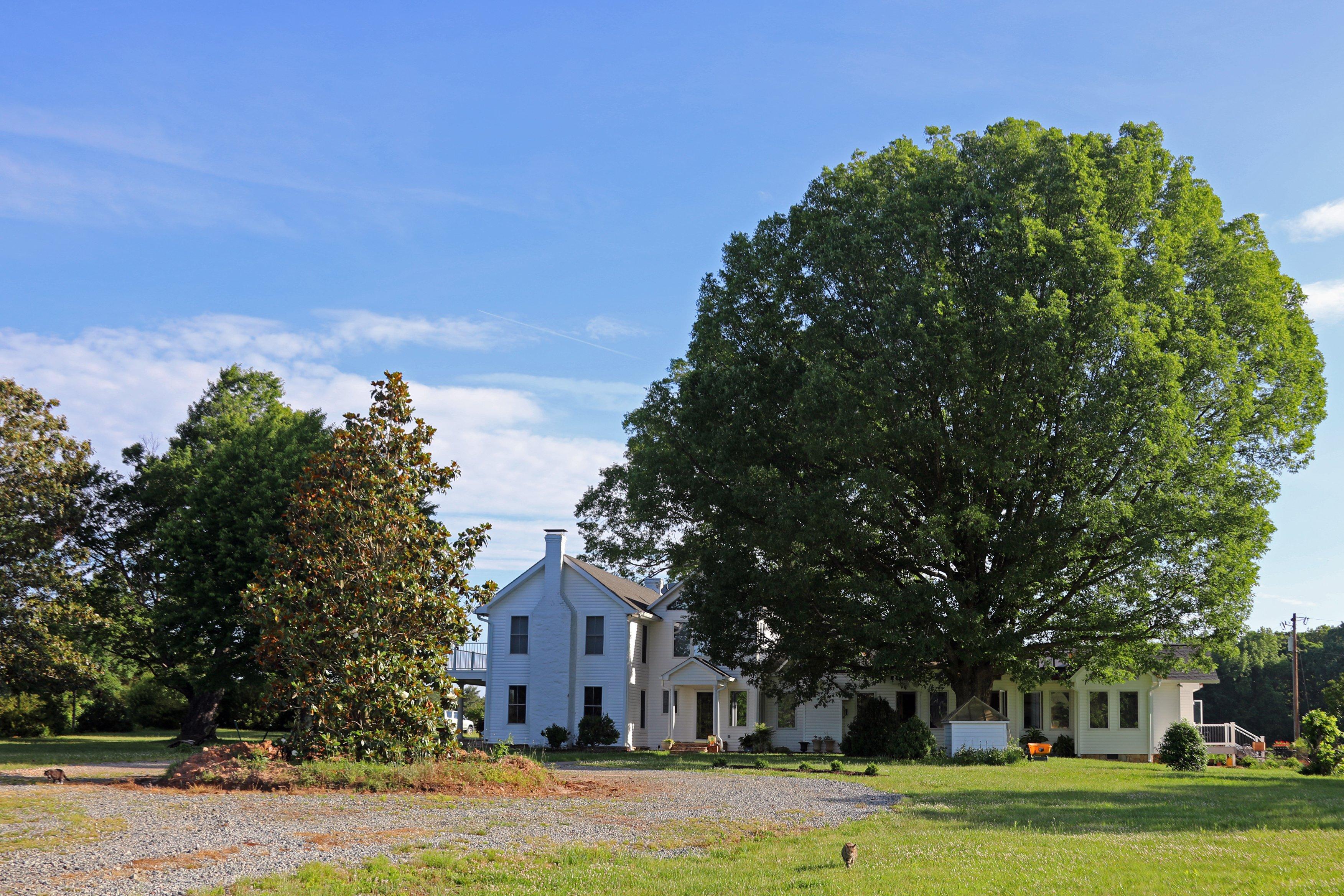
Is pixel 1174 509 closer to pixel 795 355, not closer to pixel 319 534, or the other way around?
pixel 795 355

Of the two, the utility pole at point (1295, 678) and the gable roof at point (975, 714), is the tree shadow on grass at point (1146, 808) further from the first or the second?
the utility pole at point (1295, 678)

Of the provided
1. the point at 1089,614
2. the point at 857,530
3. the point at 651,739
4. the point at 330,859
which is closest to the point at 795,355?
the point at 857,530

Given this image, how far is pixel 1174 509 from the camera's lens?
77.0ft

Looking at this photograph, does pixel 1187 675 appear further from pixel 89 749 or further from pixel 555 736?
pixel 89 749

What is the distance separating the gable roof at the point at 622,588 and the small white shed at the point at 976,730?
14408mm

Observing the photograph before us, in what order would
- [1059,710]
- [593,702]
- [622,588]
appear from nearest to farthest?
1. [593,702]
2. [1059,710]
3. [622,588]

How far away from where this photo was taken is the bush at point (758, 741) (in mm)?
37219

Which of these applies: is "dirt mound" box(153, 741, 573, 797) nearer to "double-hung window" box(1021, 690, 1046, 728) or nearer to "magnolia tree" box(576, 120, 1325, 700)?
"magnolia tree" box(576, 120, 1325, 700)

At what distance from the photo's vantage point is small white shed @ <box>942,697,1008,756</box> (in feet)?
85.0

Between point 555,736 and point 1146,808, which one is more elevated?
point 1146,808

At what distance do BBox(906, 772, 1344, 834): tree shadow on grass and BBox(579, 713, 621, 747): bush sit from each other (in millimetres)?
20772

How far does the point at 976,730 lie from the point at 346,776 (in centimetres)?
1698

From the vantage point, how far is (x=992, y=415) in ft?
80.3

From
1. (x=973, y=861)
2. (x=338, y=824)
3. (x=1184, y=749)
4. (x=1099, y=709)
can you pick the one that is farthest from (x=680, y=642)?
(x=973, y=861)
